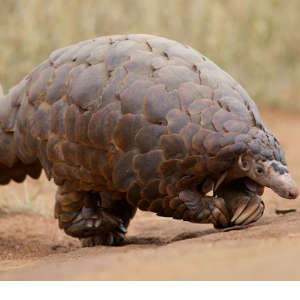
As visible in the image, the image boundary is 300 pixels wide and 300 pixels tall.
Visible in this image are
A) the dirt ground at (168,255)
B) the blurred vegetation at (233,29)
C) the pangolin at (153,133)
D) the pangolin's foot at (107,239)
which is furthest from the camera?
the blurred vegetation at (233,29)

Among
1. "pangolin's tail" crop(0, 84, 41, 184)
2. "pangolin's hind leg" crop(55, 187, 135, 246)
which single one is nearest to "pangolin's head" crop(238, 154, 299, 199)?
"pangolin's hind leg" crop(55, 187, 135, 246)

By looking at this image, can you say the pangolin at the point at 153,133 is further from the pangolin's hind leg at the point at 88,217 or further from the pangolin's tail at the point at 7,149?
the pangolin's tail at the point at 7,149

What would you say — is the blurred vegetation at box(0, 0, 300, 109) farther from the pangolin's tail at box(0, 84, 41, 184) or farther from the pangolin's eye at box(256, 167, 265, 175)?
the pangolin's eye at box(256, 167, 265, 175)

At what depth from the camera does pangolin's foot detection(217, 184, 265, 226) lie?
12.6 ft

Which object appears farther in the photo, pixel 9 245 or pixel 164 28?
pixel 164 28

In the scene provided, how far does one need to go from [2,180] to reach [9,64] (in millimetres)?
4203

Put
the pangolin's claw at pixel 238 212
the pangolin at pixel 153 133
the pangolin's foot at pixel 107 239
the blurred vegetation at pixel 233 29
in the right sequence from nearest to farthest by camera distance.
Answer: the pangolin at pixel 153 133 < the pangolin's claw at pixel 238 212 < the pangolin's foot at pixel 107 239 < the blurred vegetation at pixel 233 29

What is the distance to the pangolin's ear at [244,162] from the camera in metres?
3.62

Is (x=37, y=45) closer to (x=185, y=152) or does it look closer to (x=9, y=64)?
(x=9, y=64)

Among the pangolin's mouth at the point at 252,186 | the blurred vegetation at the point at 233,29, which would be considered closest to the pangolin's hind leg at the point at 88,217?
the pangolin's mouth at the point at 252,186

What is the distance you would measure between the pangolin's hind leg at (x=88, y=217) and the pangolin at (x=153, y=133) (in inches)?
0.8

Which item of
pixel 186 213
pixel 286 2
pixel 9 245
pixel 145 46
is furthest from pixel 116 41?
pixel 286 2

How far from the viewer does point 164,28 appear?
11.0 m

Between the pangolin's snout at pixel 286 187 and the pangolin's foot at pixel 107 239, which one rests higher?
the pangolin's snout at pixel 286 187
